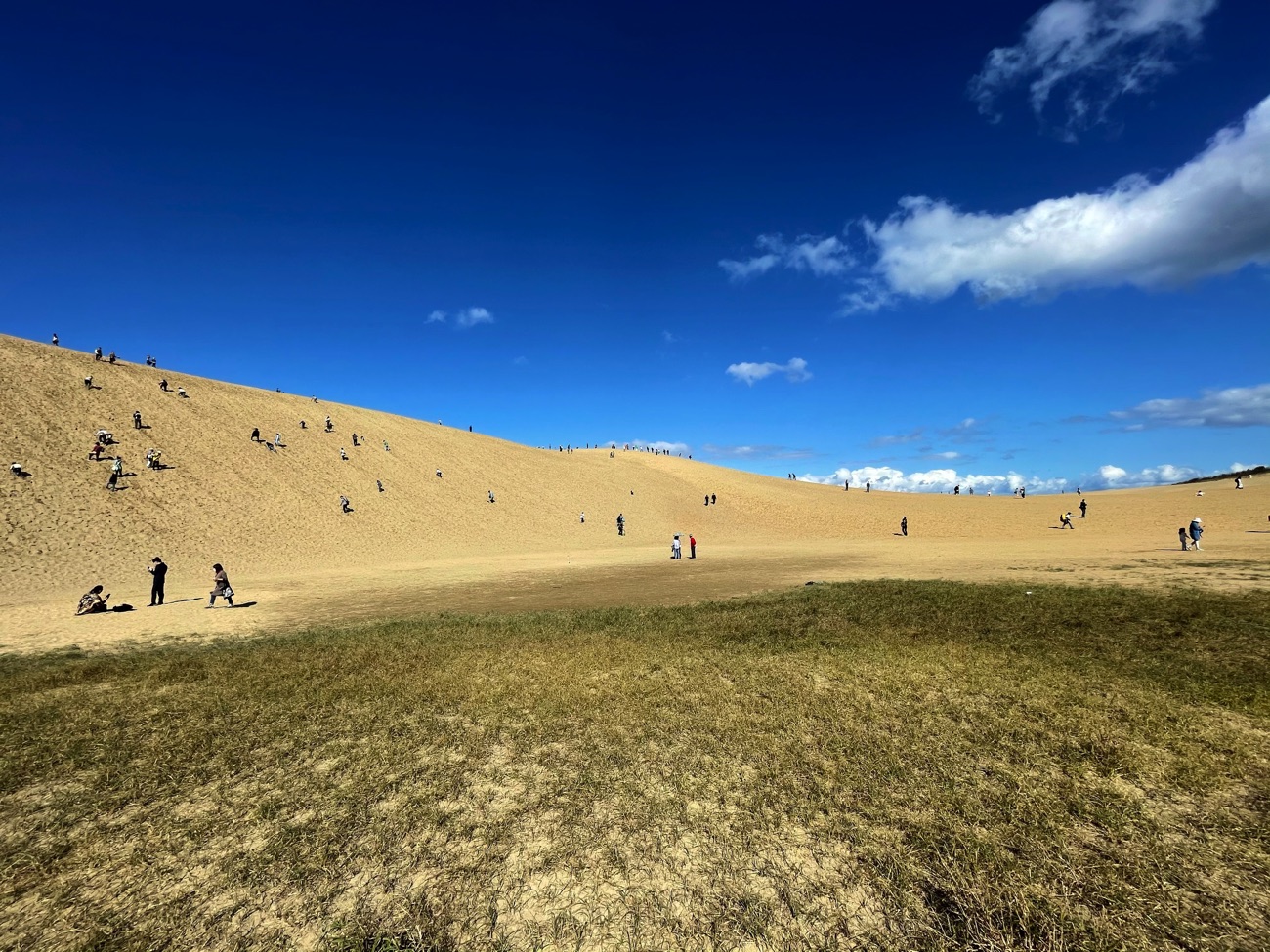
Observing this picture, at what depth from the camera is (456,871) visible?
204 inches

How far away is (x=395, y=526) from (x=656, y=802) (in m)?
44.8

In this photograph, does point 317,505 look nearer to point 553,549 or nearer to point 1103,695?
point 553,549

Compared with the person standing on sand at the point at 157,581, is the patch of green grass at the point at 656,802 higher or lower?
lower

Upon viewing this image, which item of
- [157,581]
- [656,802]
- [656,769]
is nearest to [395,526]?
[157,581]

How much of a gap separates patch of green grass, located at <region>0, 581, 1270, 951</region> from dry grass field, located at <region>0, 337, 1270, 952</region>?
0.13 ft

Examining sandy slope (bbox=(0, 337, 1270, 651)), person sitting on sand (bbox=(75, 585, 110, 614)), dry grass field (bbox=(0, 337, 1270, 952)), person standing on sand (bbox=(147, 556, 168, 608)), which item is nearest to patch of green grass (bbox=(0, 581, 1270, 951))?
dry grass field (bbox=(0, 337, 1270, 952))

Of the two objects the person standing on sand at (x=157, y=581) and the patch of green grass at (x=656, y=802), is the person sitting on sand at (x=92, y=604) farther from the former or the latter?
the patch of green grass at (x=656, y=802)

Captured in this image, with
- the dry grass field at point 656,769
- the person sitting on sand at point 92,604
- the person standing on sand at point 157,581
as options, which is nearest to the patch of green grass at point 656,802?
the dry grass field at point 656,769

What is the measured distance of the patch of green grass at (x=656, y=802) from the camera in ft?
14.9

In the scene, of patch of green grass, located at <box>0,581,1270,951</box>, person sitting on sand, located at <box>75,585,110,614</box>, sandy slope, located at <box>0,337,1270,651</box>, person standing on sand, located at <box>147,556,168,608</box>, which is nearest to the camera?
patch of green grass, located at <box>0,581,1270,951</box>

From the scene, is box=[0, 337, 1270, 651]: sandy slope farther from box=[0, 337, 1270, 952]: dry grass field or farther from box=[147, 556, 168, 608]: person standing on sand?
box=[0, 337, 1270, 952]: dry grass field

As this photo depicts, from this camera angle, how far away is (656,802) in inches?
245

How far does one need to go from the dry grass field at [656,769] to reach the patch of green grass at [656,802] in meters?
0.04

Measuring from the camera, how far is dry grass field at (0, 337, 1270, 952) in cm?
459
